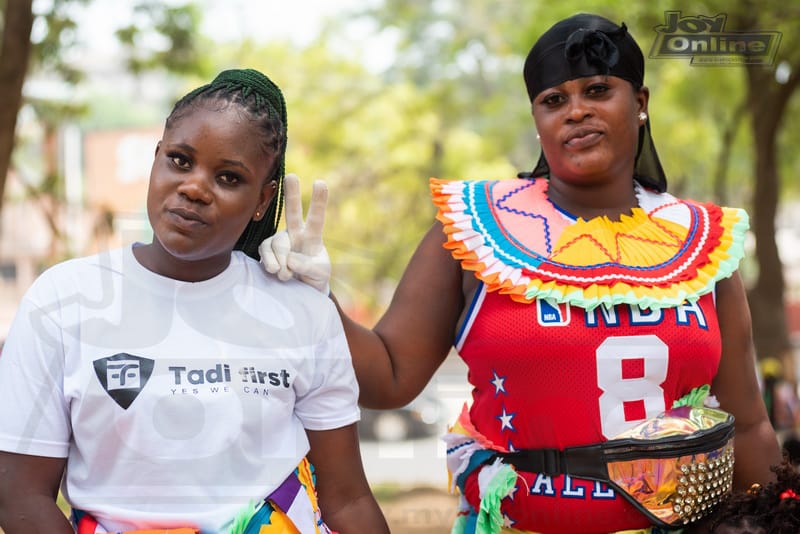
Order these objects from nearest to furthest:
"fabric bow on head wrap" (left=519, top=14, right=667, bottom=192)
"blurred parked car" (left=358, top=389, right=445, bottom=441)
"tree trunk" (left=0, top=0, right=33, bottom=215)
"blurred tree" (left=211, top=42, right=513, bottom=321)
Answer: "fabric bow on head wrap" (left=519, top=14, right=667, bottom=192)
"tree trunk" (left=0, top=0, right=33, bottom=215)
"blurred parked car" (left=358, top=389, right=445, bottom=441)
"blurred tree" (left=211, top=42, right=513, bottom=321)

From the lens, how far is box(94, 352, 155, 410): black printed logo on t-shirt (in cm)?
180

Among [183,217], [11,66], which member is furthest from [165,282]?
[11,66]

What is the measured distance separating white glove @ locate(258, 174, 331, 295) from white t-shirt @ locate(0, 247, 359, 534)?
6.2 inches

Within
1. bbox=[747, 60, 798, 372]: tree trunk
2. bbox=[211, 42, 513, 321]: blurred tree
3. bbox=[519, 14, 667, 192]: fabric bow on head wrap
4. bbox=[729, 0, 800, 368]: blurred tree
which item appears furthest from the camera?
bbox=[211, 42, 513, 321]: blurred tree

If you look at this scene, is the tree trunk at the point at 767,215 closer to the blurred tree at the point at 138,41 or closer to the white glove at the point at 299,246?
the blurred tree at the point at 138,41

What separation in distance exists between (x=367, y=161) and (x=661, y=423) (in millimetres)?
15204

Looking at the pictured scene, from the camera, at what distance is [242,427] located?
1888 millimetres

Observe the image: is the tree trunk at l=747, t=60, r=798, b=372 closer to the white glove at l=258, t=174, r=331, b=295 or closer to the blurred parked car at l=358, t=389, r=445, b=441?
the blurred parked car at l=358, t=389, r=445, b=441

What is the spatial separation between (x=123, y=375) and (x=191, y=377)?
132 mm

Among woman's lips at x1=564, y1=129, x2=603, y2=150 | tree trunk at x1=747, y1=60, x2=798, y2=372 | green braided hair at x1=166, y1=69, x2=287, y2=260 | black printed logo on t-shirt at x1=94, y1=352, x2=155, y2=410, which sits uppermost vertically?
green braided hair at x1=166, y1=69, x2=287, y2=260

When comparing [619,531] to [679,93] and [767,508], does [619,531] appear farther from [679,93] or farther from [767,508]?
[679,93]

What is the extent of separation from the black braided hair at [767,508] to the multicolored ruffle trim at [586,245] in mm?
484

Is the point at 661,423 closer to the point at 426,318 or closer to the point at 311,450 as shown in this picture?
the point at 426,318

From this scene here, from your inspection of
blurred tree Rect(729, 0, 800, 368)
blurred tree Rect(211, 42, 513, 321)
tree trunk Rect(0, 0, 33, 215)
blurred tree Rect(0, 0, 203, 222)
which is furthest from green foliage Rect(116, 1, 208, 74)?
blurred tree Rect(211, 42, 513, 321)
